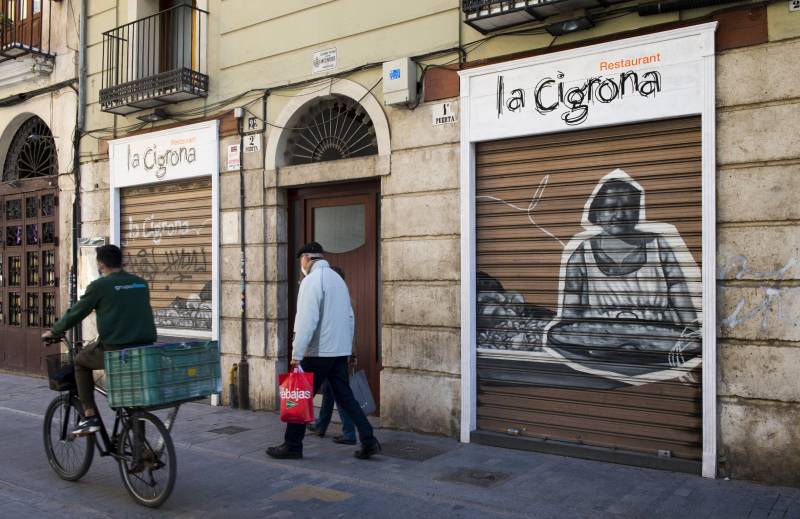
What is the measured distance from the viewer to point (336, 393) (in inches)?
256

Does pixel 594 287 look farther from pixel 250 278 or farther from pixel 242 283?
pixel 242 283

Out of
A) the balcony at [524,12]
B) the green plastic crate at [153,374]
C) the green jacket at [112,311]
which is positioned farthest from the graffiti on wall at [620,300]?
the green jacket at [112,311]

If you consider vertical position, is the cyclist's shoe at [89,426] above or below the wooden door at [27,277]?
below

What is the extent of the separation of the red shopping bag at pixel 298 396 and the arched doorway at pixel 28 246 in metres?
7.21

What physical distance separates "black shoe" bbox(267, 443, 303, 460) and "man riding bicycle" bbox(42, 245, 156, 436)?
1.57 meters

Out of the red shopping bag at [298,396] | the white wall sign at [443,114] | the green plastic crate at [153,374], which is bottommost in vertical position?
the red shopping bag at [298,396]

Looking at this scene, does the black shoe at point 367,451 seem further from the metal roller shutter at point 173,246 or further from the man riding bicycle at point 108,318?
the metal roller shutter at point 173,246

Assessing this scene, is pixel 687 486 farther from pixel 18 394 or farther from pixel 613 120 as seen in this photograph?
pixel 18 394

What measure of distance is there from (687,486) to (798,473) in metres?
0.81

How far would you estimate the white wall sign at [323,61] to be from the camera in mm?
8312

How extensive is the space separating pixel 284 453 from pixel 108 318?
2067 millimetres

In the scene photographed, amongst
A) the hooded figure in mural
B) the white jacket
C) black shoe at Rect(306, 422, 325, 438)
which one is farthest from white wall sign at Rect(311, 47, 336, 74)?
black shoe at Rect(306, 422, 325, 438)

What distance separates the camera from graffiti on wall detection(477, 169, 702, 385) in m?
6.08

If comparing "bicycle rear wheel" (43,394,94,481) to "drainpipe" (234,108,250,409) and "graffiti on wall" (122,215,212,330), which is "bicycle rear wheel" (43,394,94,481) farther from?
"graffiti on wall" (122,215,212,330)
